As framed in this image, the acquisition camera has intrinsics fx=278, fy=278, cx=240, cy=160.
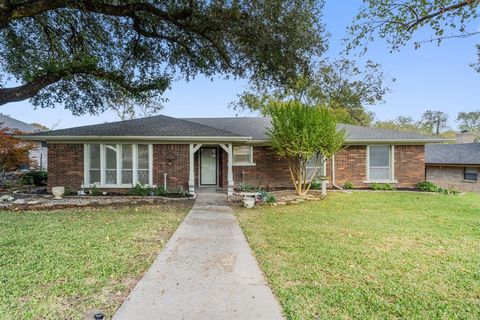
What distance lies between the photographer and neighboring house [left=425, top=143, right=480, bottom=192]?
18.5 m

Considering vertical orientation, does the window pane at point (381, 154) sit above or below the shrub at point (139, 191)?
above

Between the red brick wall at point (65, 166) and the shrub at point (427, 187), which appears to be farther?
the shrub at point (427, 187)

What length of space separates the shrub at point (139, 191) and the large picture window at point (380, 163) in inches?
412

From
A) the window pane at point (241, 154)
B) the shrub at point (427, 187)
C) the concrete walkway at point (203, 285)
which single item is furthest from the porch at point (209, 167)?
the shrub at point (427, 187)

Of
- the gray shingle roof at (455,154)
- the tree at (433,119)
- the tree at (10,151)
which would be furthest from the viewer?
the tree at (433,119)

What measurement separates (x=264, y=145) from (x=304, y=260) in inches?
369

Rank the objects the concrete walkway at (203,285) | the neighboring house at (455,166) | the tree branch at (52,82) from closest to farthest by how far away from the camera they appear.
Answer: the concrete walkway at (203,285) < the tree branch at (52,82) < the neighboring house at (455,166)

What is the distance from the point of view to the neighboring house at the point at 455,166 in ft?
60.6

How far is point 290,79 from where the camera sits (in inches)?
375

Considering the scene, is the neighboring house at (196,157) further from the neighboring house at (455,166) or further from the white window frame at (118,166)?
the neighboring house at (455,166)

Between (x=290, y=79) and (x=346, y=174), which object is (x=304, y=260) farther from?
(x=346, y=174)

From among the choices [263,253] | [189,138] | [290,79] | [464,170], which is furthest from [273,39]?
[464,170]

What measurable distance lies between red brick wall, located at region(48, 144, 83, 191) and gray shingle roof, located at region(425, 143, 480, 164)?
75.1 feet

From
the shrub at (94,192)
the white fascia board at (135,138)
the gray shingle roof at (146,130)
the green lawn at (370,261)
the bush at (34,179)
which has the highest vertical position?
the gray shingle roof at (146,130)
